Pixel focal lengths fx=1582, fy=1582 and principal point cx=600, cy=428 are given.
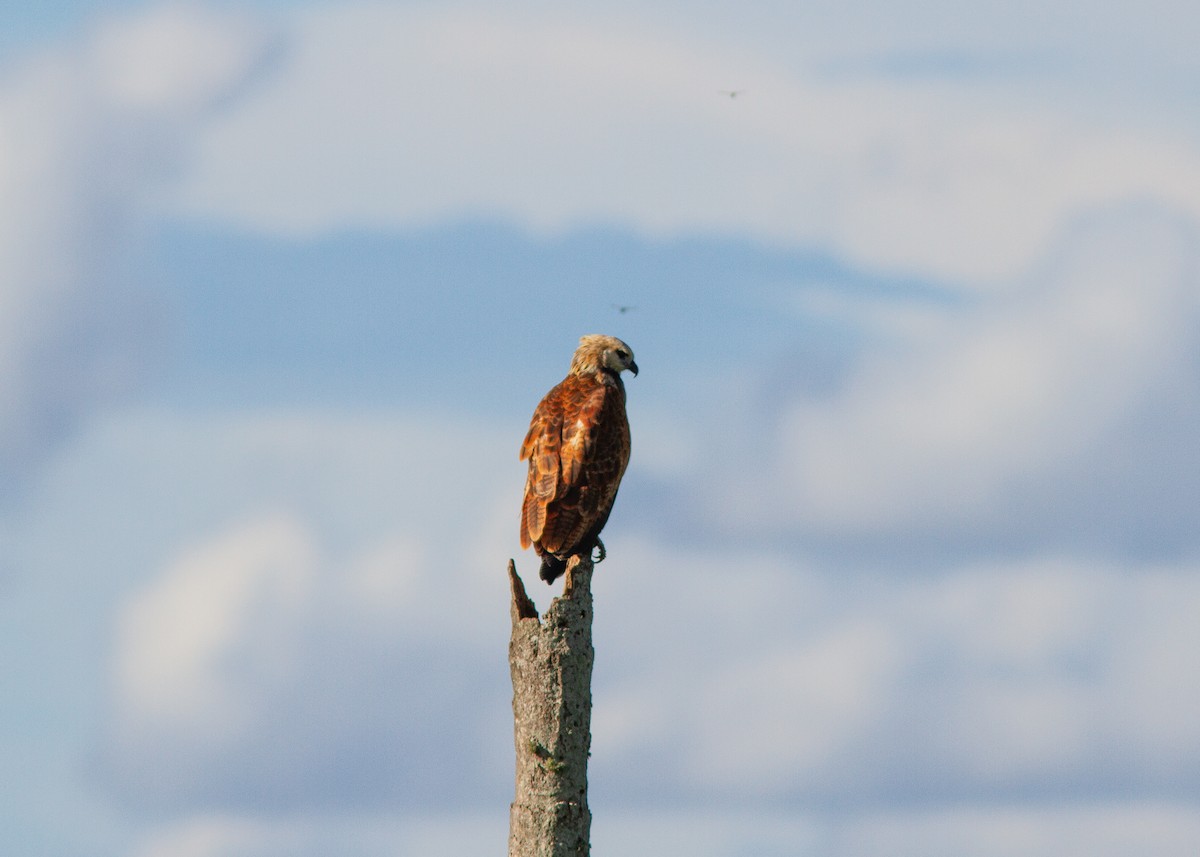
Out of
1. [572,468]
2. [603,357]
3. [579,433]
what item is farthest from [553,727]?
[603,357]

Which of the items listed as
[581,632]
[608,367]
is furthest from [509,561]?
[608,367]

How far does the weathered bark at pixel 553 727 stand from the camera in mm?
16609

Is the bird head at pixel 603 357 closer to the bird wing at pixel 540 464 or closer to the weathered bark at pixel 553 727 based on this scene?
the bird wing at pixel 540 464

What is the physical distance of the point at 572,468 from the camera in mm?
18703

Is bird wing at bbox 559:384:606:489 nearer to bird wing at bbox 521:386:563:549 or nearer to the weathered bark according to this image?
bird wing at bbox 521:386:563:549

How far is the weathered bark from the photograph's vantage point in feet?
54.5

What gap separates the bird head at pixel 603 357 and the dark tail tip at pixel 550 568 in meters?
3.37

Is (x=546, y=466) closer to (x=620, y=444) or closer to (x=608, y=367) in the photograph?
(x=620, y=444)

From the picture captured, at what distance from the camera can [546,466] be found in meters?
18.8

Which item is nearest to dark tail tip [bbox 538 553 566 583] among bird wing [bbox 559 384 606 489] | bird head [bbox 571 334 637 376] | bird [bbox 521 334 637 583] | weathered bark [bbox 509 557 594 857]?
bird [bbox 521 334 637 583]

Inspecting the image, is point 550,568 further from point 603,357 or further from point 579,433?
point 603,357

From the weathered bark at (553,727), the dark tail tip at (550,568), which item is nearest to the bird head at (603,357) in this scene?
the dark tail tip at (550,568)

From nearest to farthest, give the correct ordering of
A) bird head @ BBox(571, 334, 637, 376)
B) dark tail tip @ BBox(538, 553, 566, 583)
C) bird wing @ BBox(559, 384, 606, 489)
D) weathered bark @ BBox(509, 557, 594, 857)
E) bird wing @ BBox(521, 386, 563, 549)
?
weathered bark @ BBox(509, 557, 594, 857) → dark tail tip @ BBox(538, 553, 566, 583) → bird wing @ BBox(521, 386, 563, 549) → bird wing @ BBox(559, 384, 606, 489) → bird head @ BBox(571, 334, 637, 376)

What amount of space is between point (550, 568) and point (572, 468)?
1.29 m
